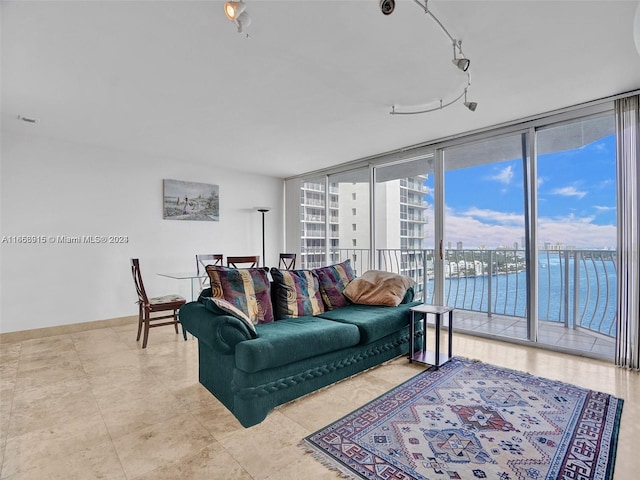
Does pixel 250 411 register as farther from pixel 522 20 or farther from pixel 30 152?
pixel 30 152

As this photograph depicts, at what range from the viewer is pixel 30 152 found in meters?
4.06

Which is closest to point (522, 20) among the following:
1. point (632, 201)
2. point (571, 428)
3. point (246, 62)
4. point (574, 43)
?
point (574, 43)

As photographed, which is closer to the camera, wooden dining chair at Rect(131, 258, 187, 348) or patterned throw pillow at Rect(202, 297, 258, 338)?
patterned throw pillow at Rect(202, 297, 258, 338)

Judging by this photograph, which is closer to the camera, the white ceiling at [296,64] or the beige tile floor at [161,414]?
the beige tile floor at [161,414]

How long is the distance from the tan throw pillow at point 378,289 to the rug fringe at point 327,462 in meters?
1.78

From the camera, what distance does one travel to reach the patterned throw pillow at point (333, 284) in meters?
3.48

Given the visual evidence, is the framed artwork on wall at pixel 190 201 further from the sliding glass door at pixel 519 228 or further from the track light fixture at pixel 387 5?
the track light fixture at pixel 387 5

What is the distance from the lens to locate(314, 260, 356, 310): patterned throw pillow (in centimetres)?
348

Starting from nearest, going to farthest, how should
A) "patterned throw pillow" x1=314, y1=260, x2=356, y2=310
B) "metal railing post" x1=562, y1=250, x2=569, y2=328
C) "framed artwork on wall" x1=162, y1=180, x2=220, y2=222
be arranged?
1. "patterned throw pillow" x1=314, y1=260, x2=356, y2=310
2. "metal railing post" x1=562, y1=250, x2=569, y2=328
3. "framed artwork on wall" x1=162, y1=180, x2=220, y2=222

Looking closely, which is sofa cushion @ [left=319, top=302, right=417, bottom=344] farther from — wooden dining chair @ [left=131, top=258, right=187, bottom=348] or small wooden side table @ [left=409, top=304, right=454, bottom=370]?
wooden dining chair @ [left=131, top=258, right=187, bottom=348]

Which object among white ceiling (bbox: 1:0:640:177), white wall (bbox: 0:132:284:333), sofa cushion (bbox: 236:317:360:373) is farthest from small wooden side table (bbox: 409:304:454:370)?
white wall (bbox: 0:132:284:333)

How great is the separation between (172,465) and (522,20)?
3.18m

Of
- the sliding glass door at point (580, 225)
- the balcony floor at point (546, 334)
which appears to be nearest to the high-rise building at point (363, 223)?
the balcony floor at point (546, 334)

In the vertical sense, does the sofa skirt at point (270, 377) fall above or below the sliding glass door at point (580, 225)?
below
